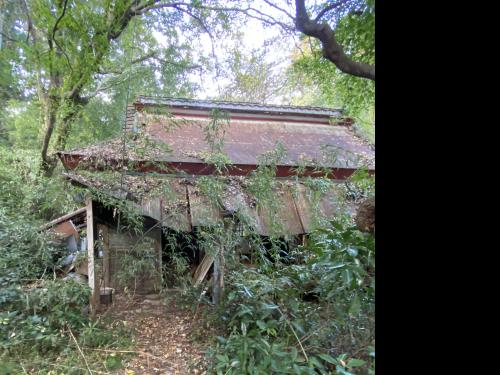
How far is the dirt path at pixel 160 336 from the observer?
7.29 feet

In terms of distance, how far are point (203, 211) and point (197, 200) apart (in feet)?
0.52

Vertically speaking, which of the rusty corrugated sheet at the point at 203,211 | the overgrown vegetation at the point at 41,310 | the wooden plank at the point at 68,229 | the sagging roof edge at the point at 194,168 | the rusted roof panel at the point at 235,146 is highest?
the rusted roof panel at the point at 235,146

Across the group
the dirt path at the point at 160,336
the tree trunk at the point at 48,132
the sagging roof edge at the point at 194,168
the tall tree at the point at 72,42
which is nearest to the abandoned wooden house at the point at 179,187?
the sagging roof edge at the point at 194,168

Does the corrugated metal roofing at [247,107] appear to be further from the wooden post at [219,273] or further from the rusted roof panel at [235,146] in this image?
the wooden post at [219,273]

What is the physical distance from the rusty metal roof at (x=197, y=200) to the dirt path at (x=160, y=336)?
38.7 inches

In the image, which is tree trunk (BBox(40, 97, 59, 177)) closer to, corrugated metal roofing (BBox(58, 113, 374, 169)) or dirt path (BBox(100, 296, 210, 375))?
corrugated metal roofing (BBox(58, 113, 374, 169))

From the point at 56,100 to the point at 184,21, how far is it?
2124mm

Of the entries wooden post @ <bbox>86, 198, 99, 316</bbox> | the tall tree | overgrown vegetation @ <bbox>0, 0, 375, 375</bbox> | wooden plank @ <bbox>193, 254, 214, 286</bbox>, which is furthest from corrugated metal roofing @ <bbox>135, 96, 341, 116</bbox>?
wooden plank @ <bbox>193, 254, 214, 286</bbox>

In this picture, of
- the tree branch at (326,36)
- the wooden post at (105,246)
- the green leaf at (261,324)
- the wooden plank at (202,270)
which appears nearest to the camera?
the green leaf at (261,324)

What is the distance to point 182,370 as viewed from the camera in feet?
7.22

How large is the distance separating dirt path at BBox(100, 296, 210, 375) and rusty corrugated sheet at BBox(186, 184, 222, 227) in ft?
3.32

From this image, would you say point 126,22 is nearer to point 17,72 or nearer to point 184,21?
point 184,21
